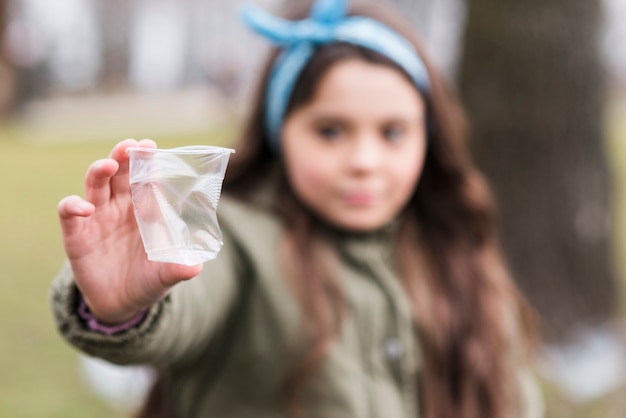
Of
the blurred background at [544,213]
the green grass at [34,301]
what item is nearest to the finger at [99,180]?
the blurred background at [544,213]

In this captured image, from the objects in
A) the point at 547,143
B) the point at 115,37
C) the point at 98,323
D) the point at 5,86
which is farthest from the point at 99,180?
the point at 115,37

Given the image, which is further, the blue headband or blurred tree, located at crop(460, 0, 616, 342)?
blurred tree, located at crop(460, 0, 616, 342)

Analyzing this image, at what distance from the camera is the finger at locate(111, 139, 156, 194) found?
119cm

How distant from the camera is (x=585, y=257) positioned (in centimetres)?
374

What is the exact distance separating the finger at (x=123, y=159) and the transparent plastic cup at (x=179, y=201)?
0.02 m

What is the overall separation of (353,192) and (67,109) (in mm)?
16781

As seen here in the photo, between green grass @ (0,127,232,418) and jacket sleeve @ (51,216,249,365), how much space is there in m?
1.71

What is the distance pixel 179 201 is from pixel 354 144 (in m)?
0.77

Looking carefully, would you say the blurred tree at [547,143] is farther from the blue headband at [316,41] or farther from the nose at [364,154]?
the nose at [364,154]

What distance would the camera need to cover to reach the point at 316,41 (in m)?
2.07

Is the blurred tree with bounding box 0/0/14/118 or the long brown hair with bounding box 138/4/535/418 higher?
the long brown hair with bounding box 138/4/535/418

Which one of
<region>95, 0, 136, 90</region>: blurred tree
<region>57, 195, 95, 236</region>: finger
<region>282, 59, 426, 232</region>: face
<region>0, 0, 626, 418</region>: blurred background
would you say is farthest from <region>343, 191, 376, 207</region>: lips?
<region>95, 0, 136, 90</region>: blurred tree

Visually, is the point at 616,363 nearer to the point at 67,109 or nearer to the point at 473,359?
the point at 473,359

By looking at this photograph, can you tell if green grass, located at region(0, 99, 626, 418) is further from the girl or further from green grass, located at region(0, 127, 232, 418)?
the girl
